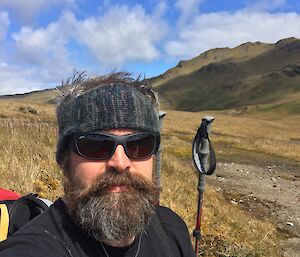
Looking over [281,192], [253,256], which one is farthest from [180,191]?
[281,192]

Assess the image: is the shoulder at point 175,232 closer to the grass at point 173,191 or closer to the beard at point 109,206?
the beard at point 109,206

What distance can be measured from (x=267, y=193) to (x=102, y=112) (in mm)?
12057

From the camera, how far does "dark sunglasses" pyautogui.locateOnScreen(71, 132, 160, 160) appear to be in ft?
7.32

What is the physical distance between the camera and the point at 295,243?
330 inches

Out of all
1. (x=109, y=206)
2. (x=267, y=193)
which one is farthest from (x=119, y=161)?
(x=267, y=193)

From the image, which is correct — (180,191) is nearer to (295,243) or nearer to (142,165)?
(295,243)

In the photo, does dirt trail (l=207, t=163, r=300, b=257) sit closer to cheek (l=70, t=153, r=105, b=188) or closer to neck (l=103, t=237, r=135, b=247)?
neck (l=103, t=237, r=135, b=247)

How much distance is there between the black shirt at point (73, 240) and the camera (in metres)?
1.86

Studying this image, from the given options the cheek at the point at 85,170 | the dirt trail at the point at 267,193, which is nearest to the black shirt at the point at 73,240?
the cheek at the point at 85,170

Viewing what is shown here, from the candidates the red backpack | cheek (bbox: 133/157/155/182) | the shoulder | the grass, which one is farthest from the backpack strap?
the grass

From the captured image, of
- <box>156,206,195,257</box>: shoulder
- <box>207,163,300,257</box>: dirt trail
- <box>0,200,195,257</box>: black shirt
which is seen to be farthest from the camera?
<box>207,163,300,257</box>: dirt trail

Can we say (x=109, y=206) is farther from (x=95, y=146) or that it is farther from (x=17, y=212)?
(x=17, y=212)

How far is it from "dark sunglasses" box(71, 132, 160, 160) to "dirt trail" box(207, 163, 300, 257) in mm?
6503

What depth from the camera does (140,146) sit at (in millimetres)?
2361
